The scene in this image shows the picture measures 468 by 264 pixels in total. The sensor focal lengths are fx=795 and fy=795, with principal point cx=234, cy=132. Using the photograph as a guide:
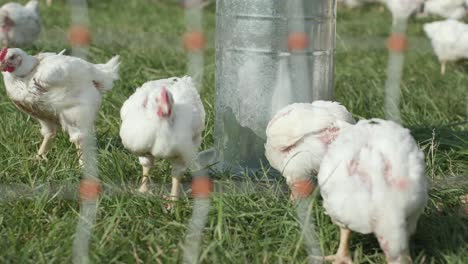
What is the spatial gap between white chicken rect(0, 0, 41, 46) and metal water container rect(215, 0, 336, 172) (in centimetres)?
265

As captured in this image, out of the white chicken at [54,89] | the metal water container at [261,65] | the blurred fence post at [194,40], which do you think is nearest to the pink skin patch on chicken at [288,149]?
the metal water container at [261,65]

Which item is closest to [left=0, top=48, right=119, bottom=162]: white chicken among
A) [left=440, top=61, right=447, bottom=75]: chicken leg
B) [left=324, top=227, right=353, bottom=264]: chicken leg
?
[left=324, top=227, right=353, bottom=264]: chicken leg

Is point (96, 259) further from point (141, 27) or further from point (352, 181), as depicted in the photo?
point (141, 27)

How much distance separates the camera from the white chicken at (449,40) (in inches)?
233

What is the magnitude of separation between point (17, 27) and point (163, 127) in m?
3.16

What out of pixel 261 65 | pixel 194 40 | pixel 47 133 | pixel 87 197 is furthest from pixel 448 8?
pixel 87 197

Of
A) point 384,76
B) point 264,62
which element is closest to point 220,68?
point 264,62

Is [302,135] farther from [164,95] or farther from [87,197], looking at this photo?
[87,197]

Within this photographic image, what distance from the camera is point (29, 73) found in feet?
10.7

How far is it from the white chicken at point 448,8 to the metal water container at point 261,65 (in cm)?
544

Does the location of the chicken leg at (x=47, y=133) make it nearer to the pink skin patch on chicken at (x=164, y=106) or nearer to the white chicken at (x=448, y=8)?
the pink skin patch on chicken at (x=164, y=106)

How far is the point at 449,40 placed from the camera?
6.08m

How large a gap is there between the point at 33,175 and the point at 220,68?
2.87 ft

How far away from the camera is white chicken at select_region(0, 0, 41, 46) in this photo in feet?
18.1
